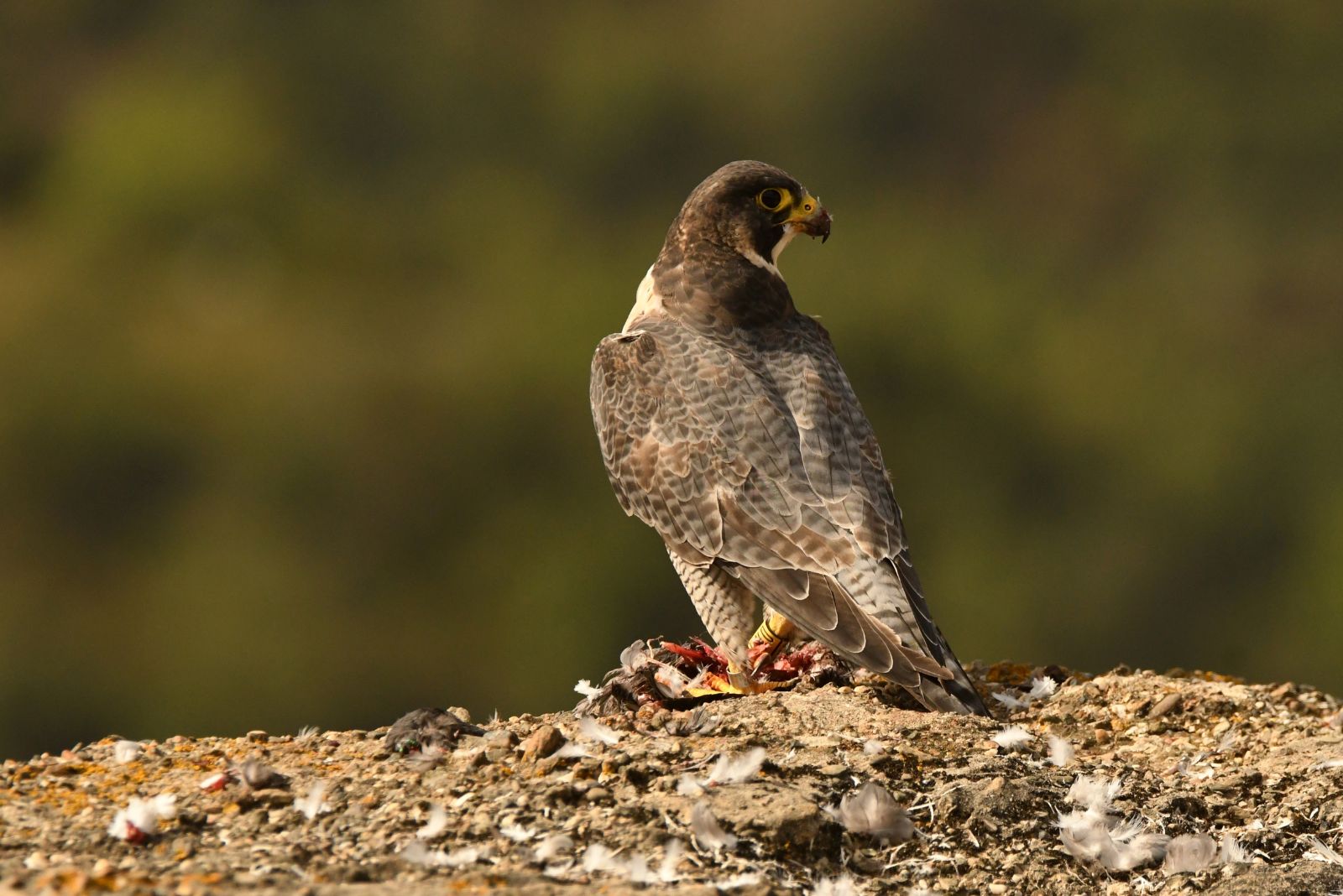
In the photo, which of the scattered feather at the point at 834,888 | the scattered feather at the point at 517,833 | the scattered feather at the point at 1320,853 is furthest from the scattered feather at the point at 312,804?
the scattered feather at the point at 1320,853

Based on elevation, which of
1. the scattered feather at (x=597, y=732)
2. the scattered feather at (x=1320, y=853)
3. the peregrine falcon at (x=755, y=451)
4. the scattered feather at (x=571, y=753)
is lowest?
the scattered feather at (x=1320, y=853)

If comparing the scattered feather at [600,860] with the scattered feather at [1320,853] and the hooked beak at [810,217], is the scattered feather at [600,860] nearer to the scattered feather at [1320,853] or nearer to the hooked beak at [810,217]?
the scattered feather at [1320,853]

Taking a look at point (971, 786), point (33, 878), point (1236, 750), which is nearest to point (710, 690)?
point (971, 786)

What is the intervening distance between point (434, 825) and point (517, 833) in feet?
0.53

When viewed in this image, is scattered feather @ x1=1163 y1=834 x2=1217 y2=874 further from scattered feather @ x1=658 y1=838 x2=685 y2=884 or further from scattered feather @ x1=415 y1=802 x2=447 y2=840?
scattered feather @ x1=415 y1=802 x2=447 y2=840

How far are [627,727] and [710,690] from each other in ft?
1.85

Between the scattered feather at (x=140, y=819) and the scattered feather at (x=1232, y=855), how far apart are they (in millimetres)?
2203

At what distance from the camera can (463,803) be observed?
3.21m

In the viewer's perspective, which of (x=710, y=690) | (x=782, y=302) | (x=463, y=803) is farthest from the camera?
(x=782, y=302)

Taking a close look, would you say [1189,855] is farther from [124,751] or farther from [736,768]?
[124,751]

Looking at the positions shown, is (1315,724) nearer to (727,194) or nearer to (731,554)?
(731,554)

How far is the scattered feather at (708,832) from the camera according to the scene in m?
3.07

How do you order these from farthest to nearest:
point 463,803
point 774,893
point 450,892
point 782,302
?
point 782,302, point 463,803, point 774,893, point 450,892

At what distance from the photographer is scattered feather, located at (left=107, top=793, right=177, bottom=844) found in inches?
119
